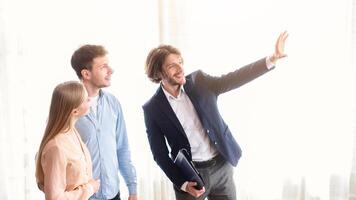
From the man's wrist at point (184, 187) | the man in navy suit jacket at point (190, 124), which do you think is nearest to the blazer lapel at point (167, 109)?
the man in navy suit jacket at point (190, 124)

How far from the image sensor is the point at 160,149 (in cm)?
183

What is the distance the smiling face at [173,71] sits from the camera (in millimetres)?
1763

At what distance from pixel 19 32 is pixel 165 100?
127cm

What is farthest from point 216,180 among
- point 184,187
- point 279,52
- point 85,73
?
point 85,73

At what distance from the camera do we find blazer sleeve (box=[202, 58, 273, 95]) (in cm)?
170

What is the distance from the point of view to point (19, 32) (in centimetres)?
253

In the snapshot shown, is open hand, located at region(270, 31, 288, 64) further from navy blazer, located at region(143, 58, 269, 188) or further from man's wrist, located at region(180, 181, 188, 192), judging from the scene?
man's wrist, located at region(180, 181, 188, 192)

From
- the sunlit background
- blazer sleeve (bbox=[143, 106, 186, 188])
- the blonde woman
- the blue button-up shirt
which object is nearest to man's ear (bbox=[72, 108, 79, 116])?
the blonde woman

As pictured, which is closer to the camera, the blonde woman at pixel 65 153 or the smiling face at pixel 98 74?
the blonde woman at pixel 65 153

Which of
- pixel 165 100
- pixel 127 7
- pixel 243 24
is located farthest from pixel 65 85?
pixel 243 24

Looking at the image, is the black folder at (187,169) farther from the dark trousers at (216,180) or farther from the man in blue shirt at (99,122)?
the man in blue shirt at (99,122)

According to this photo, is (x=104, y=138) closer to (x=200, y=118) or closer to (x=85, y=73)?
(x=85, y=73)

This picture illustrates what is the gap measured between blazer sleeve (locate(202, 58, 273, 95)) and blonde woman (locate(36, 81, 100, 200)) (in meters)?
0.59

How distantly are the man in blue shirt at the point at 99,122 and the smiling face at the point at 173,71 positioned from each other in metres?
0.25
